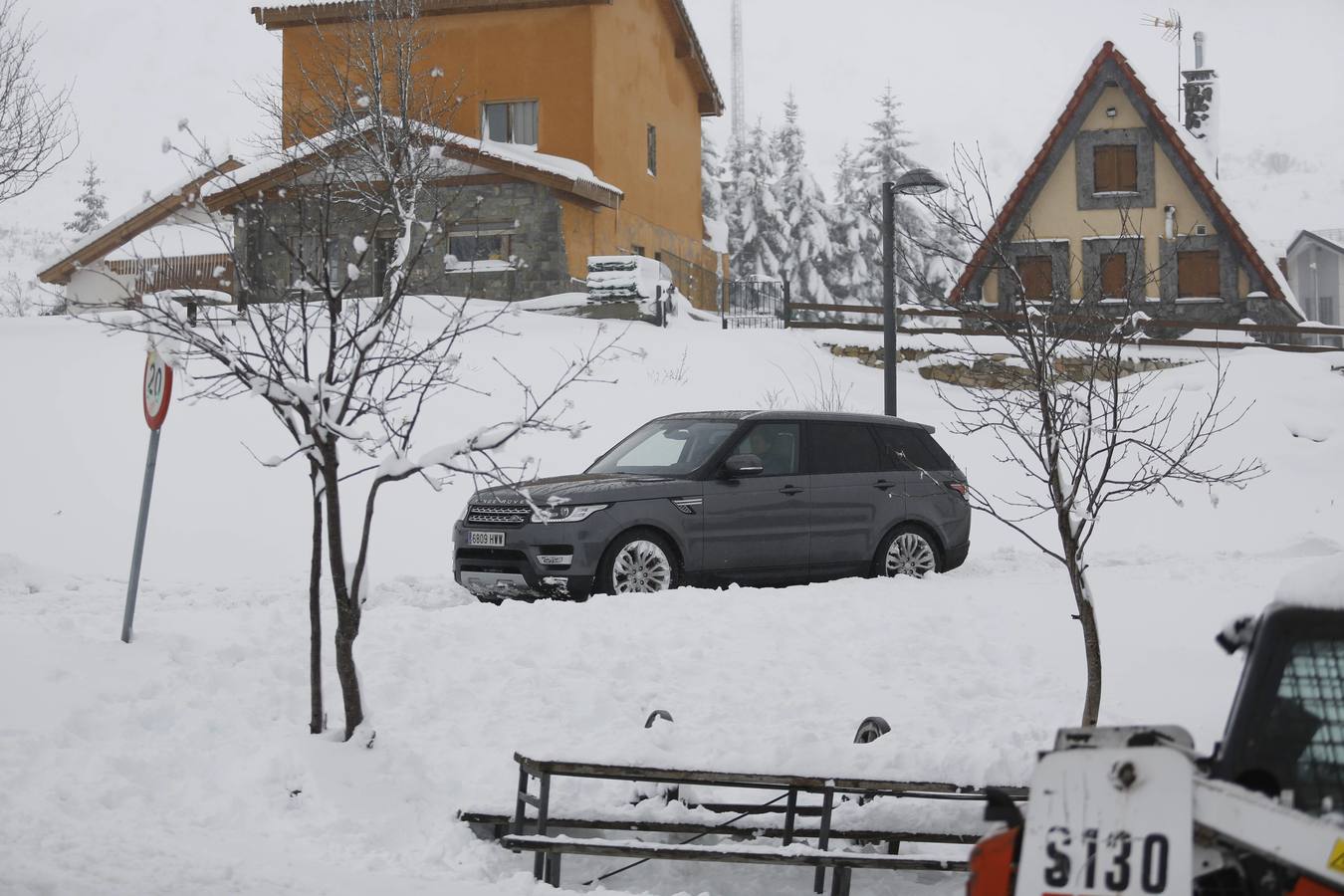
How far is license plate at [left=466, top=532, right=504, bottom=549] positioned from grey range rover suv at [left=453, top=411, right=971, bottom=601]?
0.01 meters

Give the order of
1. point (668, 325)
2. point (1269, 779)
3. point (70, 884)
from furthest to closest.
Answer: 1. point (668, 325)
2. point (70, 884)
3. point (1269, 779)

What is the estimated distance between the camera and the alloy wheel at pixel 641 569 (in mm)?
11273

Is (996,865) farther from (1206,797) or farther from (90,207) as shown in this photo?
(90,207)

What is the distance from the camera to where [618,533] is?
444 inches

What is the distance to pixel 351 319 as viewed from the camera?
18.3 m

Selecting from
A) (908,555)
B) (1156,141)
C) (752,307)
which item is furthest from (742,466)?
(1156,141)

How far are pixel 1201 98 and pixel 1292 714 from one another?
130 feet

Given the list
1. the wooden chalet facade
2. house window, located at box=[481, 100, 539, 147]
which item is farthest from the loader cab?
house window, located at box=[481, 100, 539, 147]

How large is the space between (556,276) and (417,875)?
24.6 metres

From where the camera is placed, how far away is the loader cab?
2.72 m

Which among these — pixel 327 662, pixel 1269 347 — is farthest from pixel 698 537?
pixel 1269 347

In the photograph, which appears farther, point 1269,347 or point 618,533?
point 1269,347

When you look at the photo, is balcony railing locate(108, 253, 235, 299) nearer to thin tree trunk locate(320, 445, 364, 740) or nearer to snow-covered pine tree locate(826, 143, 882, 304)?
thin tree trunk locate(320, 445, 364, 740)

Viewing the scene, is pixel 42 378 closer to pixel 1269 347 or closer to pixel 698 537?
pixel 698 537
